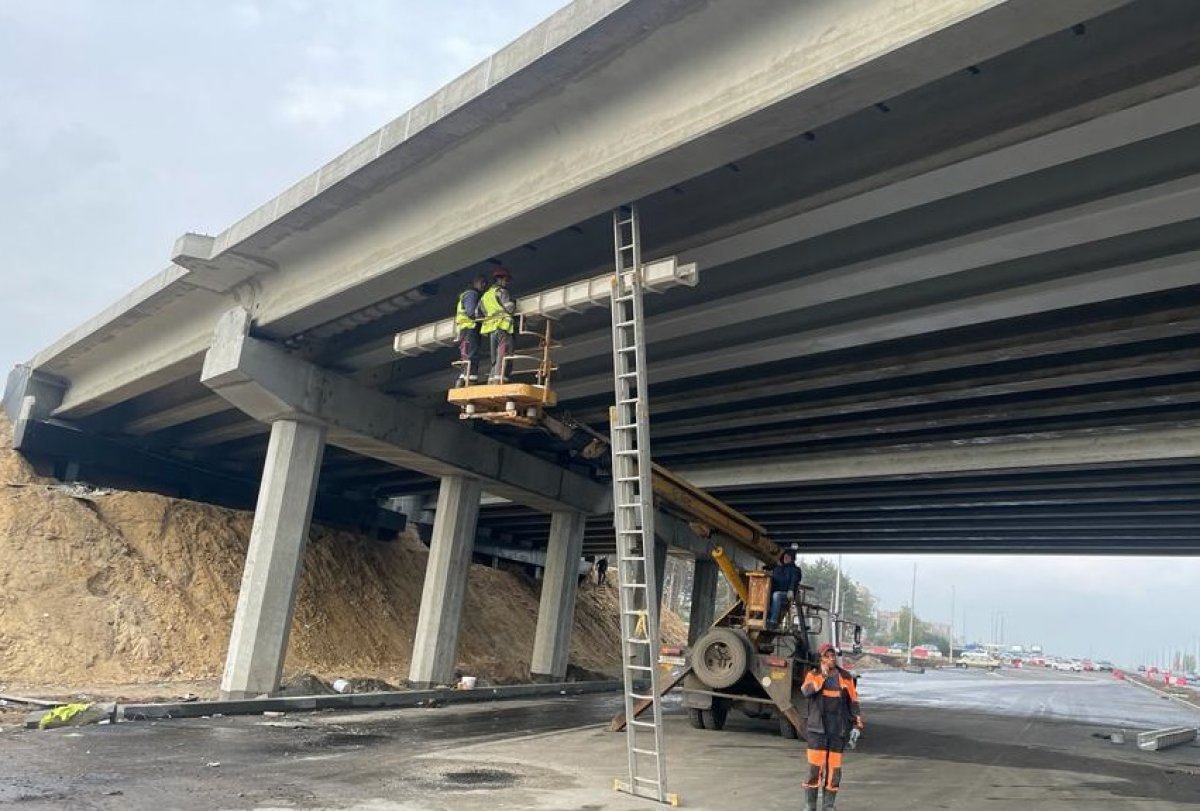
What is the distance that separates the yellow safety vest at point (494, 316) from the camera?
1076 centimetres

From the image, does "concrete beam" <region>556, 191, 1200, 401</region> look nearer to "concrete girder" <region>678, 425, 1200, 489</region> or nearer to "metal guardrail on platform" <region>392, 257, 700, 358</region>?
"metal guardrail on platform" <region>392, 257, 700, 358</region>

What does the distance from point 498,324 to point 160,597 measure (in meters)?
15.6

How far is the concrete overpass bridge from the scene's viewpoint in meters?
8.04

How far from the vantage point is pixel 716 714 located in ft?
50.7

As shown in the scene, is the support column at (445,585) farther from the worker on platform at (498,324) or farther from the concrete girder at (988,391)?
the worker on platform at (498,324)

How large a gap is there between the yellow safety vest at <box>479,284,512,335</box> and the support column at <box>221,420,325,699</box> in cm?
780

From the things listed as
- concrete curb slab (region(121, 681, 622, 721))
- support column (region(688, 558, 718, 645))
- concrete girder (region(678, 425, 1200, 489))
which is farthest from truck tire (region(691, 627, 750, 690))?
support column (region(688, 558, 718, 645))

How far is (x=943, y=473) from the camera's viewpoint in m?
20.0

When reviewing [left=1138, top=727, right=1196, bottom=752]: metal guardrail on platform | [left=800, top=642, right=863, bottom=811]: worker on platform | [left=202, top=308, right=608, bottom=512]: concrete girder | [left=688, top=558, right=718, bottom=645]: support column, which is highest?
[left=202, top=308, right=608, bottom=512]: concrete girder

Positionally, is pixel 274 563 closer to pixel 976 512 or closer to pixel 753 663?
pixel 753 663

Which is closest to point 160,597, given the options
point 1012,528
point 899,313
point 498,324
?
point 498,324

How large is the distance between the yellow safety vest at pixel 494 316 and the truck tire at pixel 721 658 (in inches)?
282

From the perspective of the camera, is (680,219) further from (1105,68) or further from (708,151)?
(1105,68)

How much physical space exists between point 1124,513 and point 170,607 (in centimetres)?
2600
